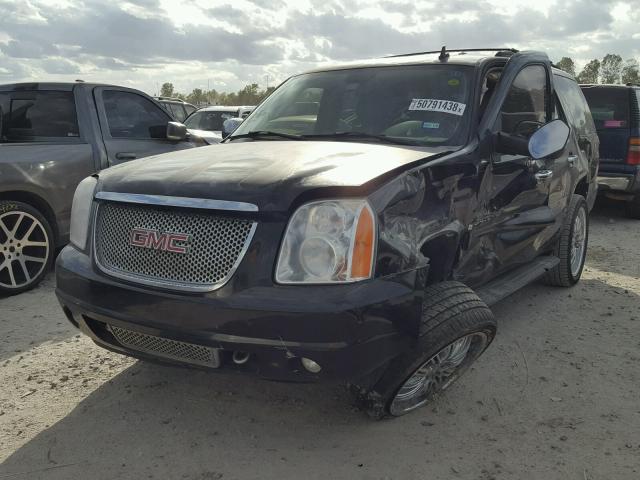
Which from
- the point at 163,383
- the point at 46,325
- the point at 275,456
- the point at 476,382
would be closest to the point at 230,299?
the point at 275,456

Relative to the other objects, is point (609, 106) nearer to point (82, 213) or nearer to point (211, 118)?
point (211, 118)

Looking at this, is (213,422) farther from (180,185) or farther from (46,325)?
(46,325)

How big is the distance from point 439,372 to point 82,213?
1924 millimetres

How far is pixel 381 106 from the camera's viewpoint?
3.54 meters

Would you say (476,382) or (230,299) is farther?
(476,382)

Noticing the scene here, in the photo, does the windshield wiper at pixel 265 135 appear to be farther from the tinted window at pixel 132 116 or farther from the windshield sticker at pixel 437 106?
the tinted window at pixel 132 116

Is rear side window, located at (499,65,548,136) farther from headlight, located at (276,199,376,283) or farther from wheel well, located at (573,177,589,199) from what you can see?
headlight, located at (276,199,376,283)

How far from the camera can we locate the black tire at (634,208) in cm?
831

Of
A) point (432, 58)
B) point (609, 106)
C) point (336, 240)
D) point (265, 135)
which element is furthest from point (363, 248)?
point (609, 106)

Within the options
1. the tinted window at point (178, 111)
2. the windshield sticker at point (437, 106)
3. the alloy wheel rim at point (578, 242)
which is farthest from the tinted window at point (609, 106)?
the tinted window at point (178, 111)

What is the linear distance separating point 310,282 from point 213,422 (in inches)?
40.9

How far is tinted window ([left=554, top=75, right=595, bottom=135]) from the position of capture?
4.90 meters

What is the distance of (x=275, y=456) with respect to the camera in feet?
8.53

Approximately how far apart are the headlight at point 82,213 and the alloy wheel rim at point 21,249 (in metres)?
2.09
